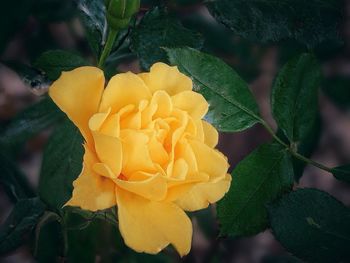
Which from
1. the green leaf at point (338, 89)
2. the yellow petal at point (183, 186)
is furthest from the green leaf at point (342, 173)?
the green leaf at point (338, 89)

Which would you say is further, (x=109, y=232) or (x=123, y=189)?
(x=109, y=232)

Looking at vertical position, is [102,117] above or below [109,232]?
above

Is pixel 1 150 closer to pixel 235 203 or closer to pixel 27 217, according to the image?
pixel 27 217

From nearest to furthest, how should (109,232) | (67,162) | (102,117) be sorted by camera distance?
(102,117)
(67,162)
(109,232)

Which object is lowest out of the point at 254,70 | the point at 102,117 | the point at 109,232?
the point at 109,232

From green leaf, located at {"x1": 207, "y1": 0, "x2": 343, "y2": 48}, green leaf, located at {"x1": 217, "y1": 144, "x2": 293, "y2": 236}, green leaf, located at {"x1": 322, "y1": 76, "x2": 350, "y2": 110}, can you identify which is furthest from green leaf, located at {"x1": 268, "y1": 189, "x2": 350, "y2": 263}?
green leaf, located at {"x1": 322, "y1": 76, "x2": 350, "y2": 110}

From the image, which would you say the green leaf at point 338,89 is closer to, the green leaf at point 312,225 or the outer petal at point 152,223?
the green leaf at point 312,225

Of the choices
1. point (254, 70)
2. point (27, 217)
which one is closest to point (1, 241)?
point (27, 217)

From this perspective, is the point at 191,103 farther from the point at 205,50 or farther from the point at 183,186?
the point at 205,50

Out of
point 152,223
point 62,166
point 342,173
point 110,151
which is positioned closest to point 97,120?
point 110,151
